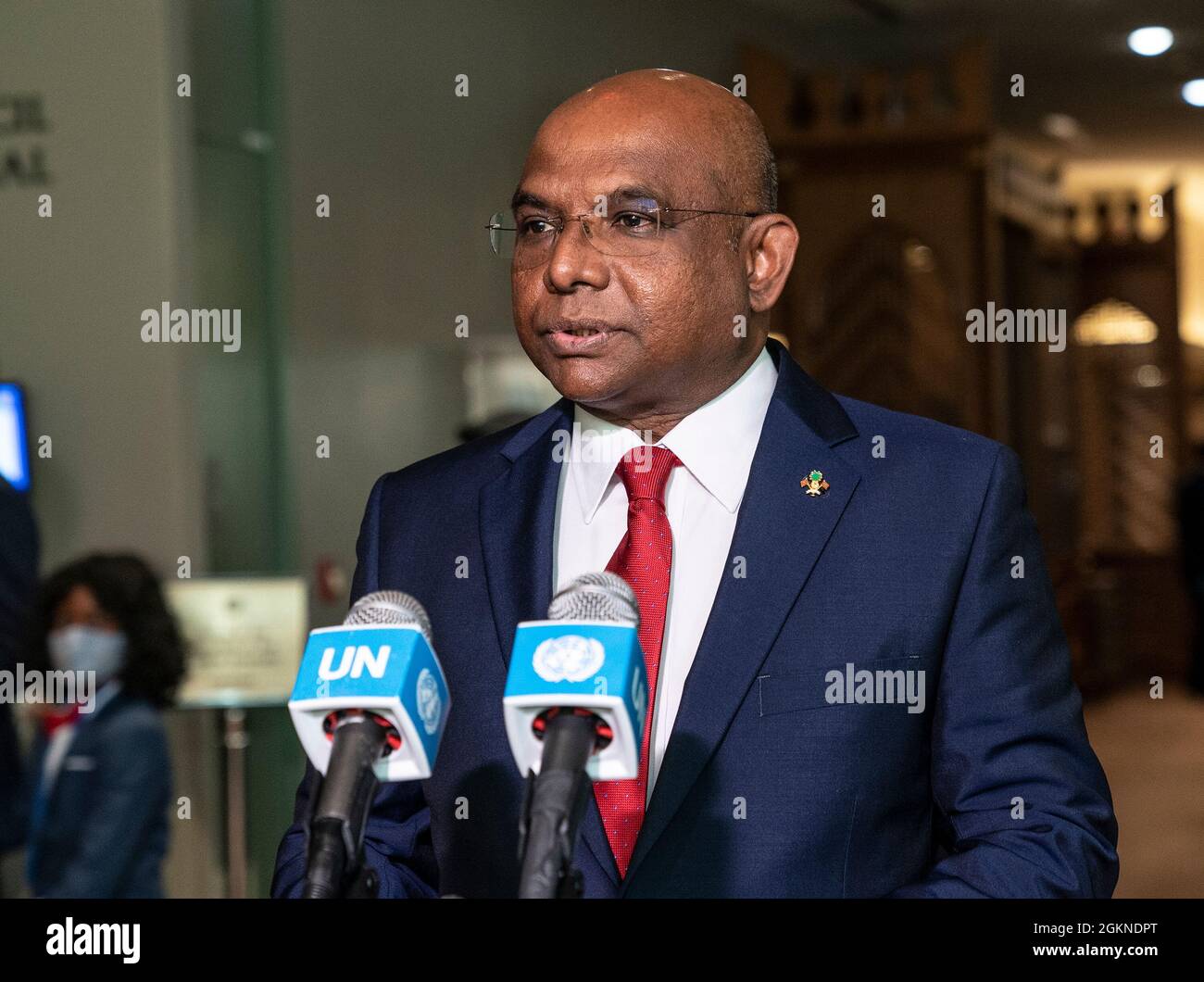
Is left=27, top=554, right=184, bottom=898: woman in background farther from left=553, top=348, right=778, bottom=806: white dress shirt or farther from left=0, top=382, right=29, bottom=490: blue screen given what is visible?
left=553, top=348, right=778, bottom=806: white dress shirt

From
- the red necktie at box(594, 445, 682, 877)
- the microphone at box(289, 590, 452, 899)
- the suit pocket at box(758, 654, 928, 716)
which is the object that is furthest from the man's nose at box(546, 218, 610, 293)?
the microphone at box(289, 590, 452, 899)

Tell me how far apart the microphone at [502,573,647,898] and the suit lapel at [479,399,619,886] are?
0.42m

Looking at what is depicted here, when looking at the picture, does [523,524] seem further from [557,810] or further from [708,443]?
[557,810]

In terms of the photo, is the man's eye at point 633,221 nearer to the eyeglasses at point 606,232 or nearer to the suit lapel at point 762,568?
the eyeglasses at point 606,232

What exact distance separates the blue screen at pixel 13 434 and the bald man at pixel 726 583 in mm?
3023

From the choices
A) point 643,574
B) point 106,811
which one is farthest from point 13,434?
point 643,574

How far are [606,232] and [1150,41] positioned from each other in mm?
6197

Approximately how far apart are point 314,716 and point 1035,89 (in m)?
7.42

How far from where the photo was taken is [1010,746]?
131 centimetres

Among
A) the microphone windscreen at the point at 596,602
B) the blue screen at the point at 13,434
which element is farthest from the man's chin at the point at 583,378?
the blue screen at the point at 13,434

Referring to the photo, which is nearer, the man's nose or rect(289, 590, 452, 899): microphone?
rect(289, 590, 452, 899): microphone

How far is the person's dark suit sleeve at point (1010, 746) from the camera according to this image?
1.23 meters

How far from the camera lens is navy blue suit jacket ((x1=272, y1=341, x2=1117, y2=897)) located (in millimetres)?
1302

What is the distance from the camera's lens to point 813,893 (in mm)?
1335
